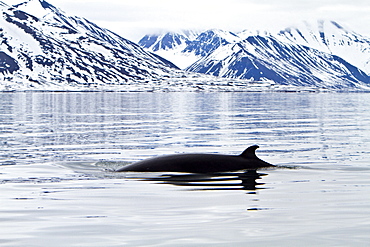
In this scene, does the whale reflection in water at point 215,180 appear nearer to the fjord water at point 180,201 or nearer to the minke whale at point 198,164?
the fjord water at point 180,201

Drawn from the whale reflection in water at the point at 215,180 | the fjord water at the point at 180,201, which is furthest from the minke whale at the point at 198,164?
the fjord water at the point at 180,201

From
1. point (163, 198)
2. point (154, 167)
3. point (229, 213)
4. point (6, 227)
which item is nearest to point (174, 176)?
point (154, 167)

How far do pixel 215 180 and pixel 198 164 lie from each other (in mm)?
1846

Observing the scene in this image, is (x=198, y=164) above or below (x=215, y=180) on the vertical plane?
above

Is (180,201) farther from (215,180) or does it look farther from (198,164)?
(198,164)

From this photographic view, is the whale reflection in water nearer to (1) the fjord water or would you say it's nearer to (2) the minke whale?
(1) the fjord water

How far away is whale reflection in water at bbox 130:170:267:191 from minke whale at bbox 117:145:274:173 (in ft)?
1.52

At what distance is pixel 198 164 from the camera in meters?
20.6

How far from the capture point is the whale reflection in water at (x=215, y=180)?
17688 mm

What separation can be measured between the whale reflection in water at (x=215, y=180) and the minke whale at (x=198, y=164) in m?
0.46

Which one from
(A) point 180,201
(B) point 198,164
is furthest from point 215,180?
(A) point 180,201

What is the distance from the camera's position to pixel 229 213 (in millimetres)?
13664

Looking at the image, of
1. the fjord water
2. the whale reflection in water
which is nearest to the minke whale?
the whale reflection in water

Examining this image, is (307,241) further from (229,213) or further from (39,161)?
(39,161)
